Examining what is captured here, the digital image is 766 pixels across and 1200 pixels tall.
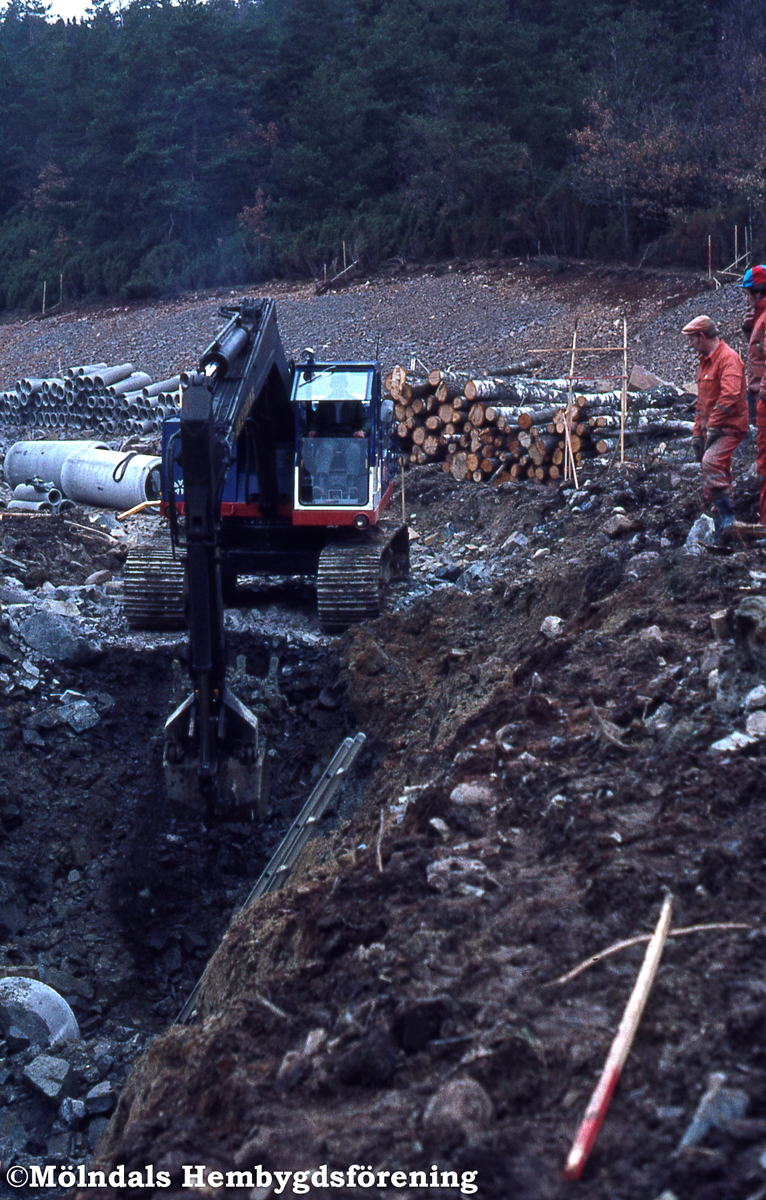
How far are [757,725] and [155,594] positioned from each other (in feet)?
20.7

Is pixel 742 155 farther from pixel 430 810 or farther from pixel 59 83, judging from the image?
pixel 59 83

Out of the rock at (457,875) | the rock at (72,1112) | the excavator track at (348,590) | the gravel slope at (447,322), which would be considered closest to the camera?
the rock at (457,875)

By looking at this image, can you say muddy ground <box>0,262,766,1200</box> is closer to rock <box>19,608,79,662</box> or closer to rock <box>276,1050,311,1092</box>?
rock <box>276,1050,311,1092</box>

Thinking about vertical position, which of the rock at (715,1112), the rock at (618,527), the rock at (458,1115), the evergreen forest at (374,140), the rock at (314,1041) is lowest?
the rock at (314,1041)

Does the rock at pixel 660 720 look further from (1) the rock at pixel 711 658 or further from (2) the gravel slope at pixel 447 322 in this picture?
(2) the gravel slope at pixel 447 322

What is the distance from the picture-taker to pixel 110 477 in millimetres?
15922

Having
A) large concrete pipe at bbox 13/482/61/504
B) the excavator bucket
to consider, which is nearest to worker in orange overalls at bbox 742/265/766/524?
the excavator bucket

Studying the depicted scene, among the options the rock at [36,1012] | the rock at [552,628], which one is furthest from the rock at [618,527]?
the rock at [36,1012]

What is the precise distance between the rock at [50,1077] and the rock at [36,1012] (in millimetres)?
238

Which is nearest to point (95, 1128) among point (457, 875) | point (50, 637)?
point (457, 875)

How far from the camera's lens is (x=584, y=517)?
39.2ft

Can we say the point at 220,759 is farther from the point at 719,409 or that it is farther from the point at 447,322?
the point at 447,322

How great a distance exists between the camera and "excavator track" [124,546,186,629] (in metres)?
9.77

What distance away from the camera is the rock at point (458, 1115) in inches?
Result: 112
